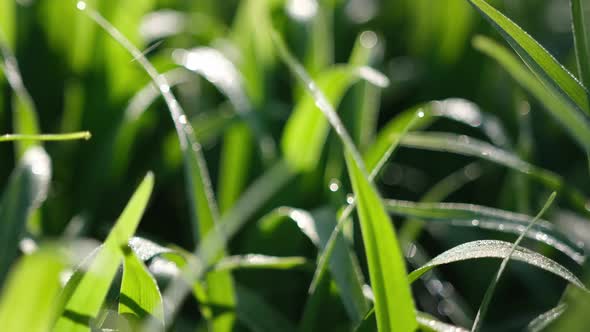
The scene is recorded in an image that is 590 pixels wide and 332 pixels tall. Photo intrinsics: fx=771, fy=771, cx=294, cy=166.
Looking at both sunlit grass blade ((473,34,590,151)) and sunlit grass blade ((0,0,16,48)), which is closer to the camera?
sunlit grass blade ((473,34,590,151))

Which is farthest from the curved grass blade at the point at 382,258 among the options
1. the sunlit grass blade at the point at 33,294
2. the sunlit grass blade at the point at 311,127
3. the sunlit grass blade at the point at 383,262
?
the sunlit grass blade at the point at 311,127

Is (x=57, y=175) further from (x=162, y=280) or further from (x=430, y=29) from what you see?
(x=430, y=29)

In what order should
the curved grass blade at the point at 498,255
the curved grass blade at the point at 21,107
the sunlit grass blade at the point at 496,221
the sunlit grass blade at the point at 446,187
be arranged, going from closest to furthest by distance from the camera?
the curved grass blade at the point at 498,255
the sunlit grass blade at the point at 496,221
the curved grass blade at the point at 21,107
the sunlit grass blade at the point at 446,187

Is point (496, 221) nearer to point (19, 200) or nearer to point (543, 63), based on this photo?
point (543, 63)

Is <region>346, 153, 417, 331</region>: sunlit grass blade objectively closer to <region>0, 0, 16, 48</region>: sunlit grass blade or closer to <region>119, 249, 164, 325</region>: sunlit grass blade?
<region>119, 249, 164, 325</region>: sunlit grass blade

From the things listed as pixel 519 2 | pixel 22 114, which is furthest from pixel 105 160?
pixel 519 2

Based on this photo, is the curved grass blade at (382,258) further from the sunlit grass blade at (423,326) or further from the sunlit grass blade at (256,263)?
the sunlit grass blade at (256,263)

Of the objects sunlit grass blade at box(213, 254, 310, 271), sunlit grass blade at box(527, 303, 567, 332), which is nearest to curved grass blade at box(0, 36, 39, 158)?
sunlit grass blade at box(213, 254, 310, 271)
